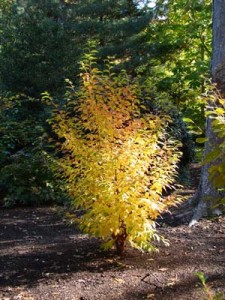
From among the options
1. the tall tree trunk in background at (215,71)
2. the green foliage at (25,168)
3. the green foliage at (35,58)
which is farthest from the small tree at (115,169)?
the green foliage at (35,58)

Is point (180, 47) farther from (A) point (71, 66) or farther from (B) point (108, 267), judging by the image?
(B) point (108, 267)

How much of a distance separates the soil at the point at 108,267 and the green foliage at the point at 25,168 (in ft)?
6.98

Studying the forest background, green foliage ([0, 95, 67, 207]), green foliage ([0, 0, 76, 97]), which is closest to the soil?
the forest background

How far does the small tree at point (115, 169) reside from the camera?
3785mm

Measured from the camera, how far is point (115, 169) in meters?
3.82

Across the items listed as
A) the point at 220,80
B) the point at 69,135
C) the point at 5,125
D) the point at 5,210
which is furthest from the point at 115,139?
the point at 5,125

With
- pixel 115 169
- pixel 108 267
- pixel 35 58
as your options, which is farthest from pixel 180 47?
pixel 108 267

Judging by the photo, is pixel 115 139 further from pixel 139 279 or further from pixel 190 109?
pixel 190 109

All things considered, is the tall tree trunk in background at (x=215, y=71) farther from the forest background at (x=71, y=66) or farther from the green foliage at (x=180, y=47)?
the green foliage at (x=180, y=47)

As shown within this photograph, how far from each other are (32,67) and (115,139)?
28.3ft

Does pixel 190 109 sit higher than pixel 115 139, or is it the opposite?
pixel 190 109

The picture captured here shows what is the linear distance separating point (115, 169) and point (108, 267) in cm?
91

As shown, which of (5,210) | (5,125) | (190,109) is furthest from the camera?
(190,109)

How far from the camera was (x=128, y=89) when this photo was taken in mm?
4055
